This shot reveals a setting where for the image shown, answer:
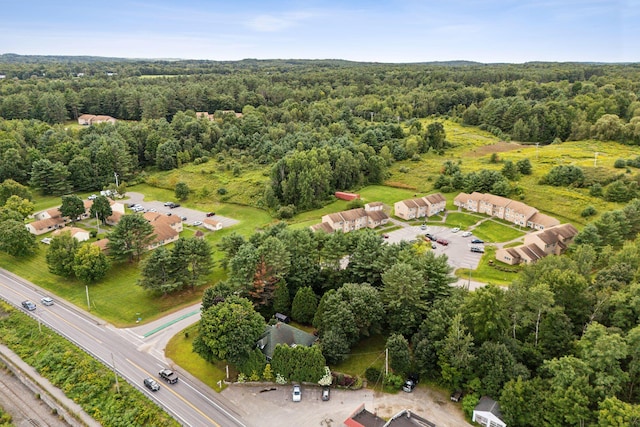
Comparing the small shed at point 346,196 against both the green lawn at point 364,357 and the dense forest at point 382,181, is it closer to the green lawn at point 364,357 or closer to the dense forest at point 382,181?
the dense forest at point 382,181

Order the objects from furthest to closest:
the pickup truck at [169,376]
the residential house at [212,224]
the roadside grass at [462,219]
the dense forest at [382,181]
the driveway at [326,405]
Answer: the roadside grass at [462,219] → the residential house at [212,224] → the pickup truck at [169,376] → the dense forest at [382,181] → the driveway at [326,405]

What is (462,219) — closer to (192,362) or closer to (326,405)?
(326,405)

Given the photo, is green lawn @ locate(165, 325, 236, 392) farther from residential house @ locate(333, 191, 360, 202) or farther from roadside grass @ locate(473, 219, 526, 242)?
residential house @ locate(333, 191, 360, 202)

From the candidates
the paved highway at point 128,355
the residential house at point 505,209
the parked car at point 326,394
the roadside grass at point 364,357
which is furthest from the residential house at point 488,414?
the residential house at point 505,209

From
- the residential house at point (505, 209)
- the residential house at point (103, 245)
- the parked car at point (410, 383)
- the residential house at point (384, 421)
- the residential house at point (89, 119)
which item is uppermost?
the residential house at point (89, 119)

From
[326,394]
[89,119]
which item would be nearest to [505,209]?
[326,394]
